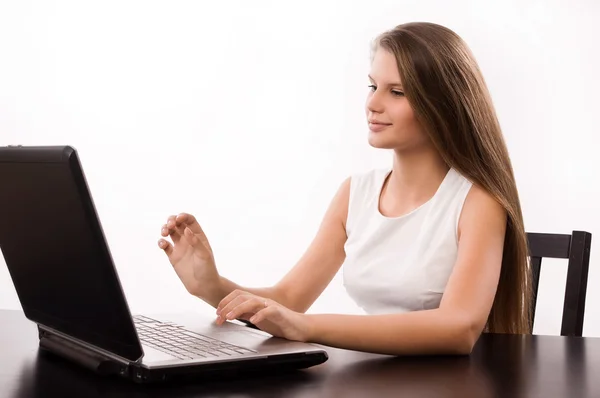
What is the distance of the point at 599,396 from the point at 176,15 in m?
3.46

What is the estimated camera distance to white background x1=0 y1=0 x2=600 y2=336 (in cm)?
414

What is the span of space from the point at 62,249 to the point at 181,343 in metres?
0.25

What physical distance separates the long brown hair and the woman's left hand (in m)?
0.67

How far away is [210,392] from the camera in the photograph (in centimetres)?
109

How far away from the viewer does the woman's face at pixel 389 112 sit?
185cm

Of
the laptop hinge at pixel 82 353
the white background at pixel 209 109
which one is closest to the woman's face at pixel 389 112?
the laptop hinge at pixel 82 353

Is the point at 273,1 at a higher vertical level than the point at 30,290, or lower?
higher

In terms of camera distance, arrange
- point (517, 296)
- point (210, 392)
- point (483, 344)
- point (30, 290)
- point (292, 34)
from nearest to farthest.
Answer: point (210, 392), point (30, 290), point (483, 344), point (517, 296), point (292, 34)

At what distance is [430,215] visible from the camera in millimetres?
1944

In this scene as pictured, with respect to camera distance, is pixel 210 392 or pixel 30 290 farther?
pixel 30 290

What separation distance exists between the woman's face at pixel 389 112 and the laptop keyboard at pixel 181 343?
2.16ft

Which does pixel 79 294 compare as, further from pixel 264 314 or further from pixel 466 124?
pixel 466 124

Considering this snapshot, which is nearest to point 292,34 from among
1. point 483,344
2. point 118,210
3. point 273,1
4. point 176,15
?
point 273,1

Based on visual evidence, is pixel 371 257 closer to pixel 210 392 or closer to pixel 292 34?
pixel 210 392
